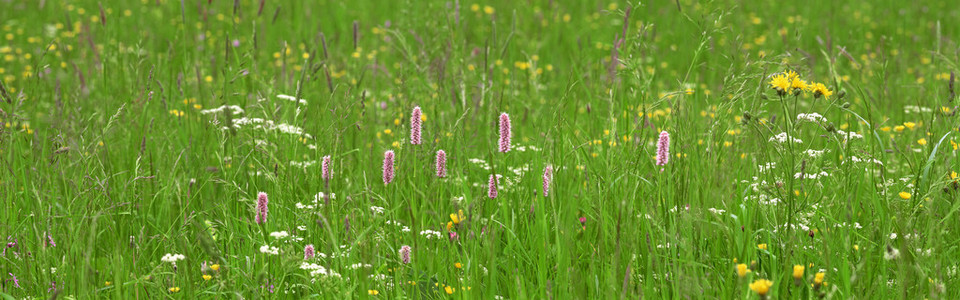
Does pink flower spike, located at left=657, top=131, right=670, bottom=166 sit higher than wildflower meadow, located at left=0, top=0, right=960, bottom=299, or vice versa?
pink flower spike, located at left=657, top=131, right=670, bottom=166

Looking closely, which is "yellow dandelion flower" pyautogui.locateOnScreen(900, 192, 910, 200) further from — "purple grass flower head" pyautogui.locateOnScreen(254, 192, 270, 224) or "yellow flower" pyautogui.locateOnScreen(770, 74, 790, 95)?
"purple grass flower head" pyautogui.locateOnScreen(254, 192, 270, 224)

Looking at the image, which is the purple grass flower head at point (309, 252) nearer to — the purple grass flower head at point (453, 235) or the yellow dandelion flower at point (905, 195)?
the purple grass flower head at point (453, 235)

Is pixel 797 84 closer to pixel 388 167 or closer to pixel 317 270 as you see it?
pixel 388 167

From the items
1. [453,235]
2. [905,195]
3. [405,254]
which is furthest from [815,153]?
[405,254]

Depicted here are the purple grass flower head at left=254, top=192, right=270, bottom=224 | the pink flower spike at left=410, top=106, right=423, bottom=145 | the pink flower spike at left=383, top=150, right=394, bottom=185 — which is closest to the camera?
the purple grass flower head at left=254, top=192, right=270, bottom=224

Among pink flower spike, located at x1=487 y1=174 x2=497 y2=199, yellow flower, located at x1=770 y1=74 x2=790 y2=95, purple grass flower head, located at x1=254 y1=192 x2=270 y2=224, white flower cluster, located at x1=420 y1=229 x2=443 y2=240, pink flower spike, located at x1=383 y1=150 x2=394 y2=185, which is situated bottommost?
white flower cluster, located at x1=420 y1=229 x2=443 y2=240

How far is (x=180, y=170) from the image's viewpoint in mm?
2988

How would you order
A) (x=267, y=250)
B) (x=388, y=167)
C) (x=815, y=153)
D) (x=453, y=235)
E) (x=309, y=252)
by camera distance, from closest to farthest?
(x=267, y=250) < (x=309, y=252) < (x=388, y=167) < (x=453, y=235) < (x=815, y=153)

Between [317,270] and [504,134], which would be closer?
[317,270]

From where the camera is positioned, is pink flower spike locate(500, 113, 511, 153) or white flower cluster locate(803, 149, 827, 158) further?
white flower cluster locate(803, 149, 827, 158)

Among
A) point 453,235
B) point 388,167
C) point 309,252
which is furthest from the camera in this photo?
point 453,235

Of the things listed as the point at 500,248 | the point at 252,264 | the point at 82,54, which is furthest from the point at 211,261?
the point at 82,54

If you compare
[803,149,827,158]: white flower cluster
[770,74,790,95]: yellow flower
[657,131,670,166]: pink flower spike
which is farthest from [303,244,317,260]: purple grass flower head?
[803,149,827,158]: white flower cluster

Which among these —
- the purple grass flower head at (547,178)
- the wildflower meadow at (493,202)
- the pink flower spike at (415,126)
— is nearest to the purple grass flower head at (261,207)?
the wildflower meadow at (493,202)
